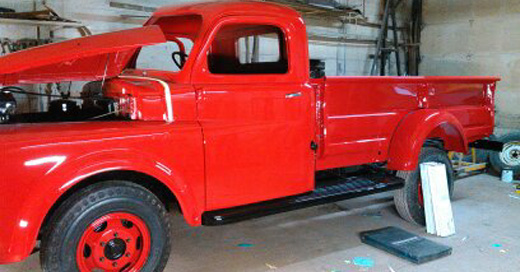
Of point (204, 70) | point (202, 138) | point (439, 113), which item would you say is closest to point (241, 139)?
point (202, 138)

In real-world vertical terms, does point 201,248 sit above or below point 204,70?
below

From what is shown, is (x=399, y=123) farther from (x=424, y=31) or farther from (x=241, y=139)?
(x=424, y=31)

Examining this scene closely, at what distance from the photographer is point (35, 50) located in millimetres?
2619

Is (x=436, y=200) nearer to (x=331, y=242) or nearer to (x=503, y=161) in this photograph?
(x=331, y=242)

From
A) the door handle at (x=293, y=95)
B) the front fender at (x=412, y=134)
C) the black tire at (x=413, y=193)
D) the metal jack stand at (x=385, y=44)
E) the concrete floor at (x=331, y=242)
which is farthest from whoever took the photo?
the metal jack stand at (x=385, y=44)

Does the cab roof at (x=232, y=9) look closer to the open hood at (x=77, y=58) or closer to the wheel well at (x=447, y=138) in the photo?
the open hood at (x=77, y=58)

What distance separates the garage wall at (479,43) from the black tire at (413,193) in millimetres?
3802

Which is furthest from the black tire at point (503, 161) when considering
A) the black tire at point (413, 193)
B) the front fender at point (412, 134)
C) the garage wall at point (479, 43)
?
the front fender at point (412, 134)

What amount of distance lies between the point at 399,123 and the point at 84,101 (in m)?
2.52

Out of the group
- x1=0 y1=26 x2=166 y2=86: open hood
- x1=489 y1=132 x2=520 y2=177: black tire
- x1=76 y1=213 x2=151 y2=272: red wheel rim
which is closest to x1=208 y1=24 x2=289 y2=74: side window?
x1=0 y1=26 x2=166 y2=86: open hood

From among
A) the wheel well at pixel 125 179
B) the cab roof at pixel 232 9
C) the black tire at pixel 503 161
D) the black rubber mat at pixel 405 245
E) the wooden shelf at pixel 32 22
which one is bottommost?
the black rubber mat at pixel 405 245

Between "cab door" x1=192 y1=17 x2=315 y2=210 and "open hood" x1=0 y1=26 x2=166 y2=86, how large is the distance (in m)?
0.42

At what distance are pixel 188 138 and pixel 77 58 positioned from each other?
2.71 ft

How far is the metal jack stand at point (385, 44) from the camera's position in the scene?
797 centimetres
